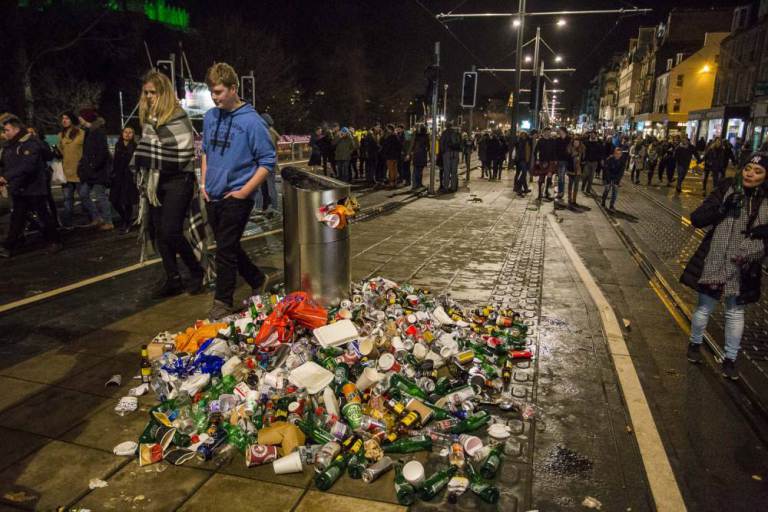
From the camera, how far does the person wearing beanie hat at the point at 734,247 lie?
4008 millimetres

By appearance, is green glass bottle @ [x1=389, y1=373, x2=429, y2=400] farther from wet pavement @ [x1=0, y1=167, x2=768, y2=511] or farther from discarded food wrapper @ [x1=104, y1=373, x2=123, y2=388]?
discarded food wrapper @ [x1=104, y1=373, x2=123, y2=388]

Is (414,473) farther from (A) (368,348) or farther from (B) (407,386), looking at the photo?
(A) (368,348)

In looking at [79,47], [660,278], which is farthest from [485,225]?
[79,47]

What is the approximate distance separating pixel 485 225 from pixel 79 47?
35.2 metres

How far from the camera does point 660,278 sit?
7.11 metres

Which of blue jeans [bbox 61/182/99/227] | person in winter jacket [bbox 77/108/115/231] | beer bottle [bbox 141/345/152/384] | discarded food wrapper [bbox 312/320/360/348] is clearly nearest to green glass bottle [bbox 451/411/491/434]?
discarded food wrapper [bbox 312/320/360/348]

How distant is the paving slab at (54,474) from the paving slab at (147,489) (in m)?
0.08

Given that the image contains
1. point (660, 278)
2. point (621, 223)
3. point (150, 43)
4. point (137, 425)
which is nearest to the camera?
point (137, 425)

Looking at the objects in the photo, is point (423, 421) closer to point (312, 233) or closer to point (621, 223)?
point (312, 233)

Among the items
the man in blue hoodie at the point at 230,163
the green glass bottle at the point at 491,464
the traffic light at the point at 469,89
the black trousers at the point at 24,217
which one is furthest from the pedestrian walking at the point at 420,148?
the green glass bottle at the point at 491,464

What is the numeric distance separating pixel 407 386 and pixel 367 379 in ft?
0.87

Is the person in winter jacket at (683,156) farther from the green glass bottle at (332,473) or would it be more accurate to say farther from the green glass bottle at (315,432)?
the green glass bottle at (332,473)

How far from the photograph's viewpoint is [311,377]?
3555mm

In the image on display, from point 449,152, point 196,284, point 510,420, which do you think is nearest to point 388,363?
point 510,420
